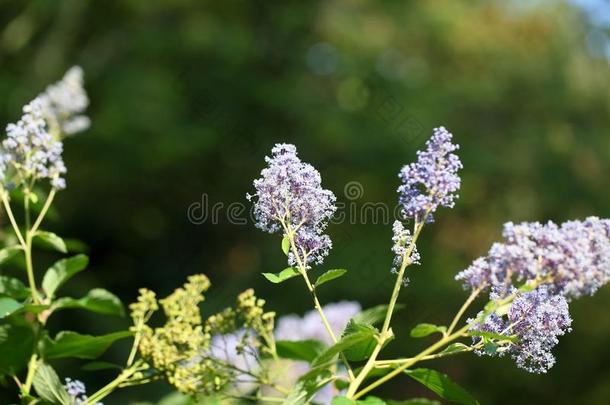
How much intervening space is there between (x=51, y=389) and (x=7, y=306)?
5.4 inches

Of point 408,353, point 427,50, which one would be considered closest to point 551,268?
point 408,353

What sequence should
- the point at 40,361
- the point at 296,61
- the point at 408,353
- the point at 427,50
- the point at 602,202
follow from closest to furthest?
1. the point at 40,361
2. the point at 408,353
3. the point at 296,61
4. the point at 602,202
5. the point at 427,50

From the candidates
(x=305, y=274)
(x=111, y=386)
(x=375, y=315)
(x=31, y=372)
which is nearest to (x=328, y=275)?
(x=305, y=274)

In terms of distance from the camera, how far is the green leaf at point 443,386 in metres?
1.07

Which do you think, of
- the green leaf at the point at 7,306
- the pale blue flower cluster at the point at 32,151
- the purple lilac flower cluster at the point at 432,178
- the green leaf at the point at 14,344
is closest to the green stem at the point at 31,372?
the green leaf at the point at 14,344

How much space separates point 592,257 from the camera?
36.1 inches

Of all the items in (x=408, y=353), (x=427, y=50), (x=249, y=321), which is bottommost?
(x=249, y=321)

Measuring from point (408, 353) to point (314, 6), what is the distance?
603cm

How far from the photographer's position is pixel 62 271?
4.69 ft

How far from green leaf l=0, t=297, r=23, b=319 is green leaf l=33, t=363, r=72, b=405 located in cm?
11

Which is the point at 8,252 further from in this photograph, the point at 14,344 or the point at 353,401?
the point at 353,401

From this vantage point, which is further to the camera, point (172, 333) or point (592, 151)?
point (592, 151)

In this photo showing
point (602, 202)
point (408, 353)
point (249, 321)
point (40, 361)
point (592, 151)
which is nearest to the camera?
point (40, 361)

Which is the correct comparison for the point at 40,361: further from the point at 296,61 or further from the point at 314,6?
the point at 314,6
